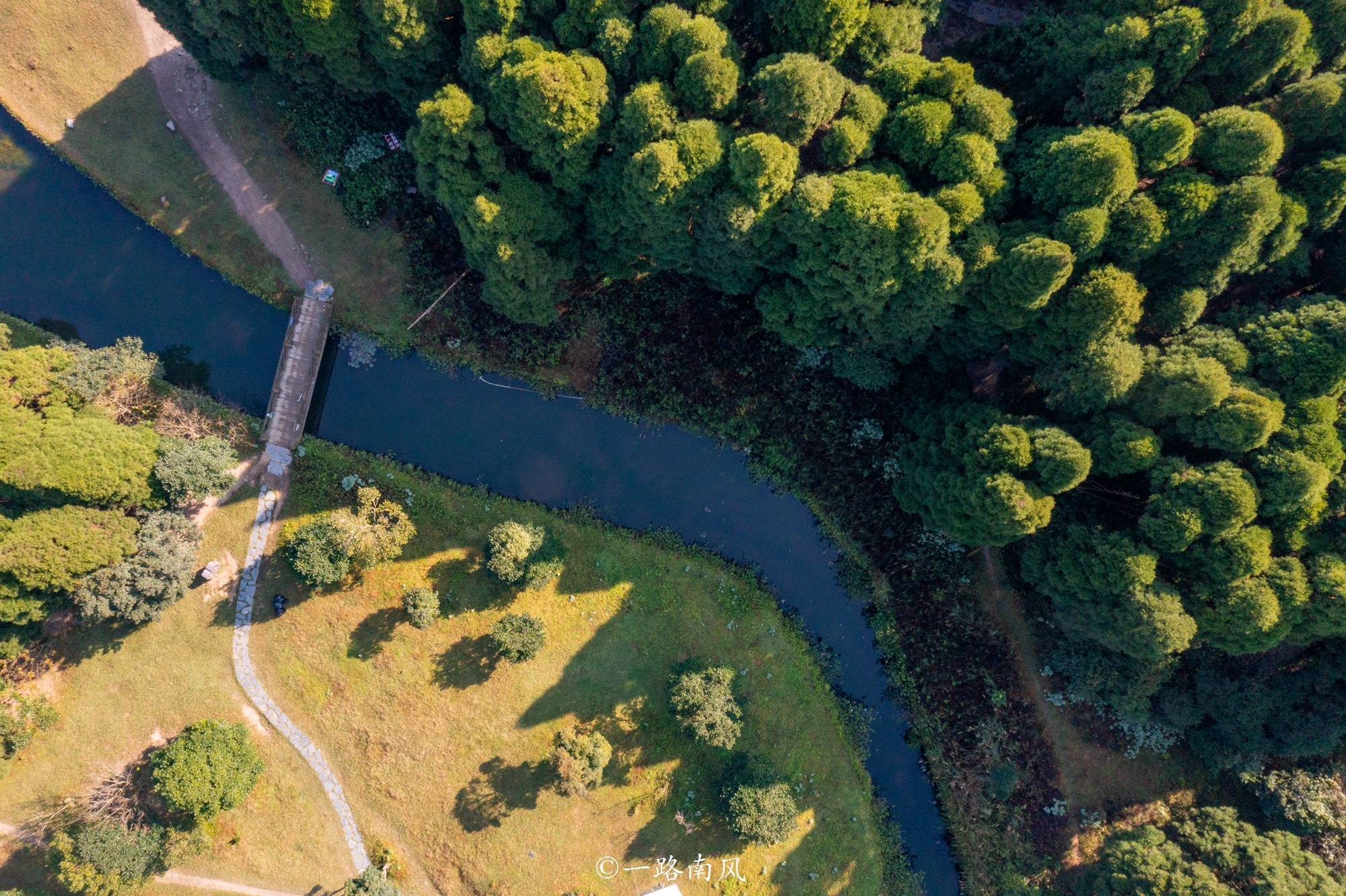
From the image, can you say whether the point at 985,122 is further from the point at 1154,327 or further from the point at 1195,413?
the point at 1195,413

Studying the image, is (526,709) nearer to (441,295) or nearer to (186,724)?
(186,724)

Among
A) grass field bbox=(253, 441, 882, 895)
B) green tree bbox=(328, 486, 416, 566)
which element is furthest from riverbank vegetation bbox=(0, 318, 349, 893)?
green tree bbox=(328, 486, 416, 566)

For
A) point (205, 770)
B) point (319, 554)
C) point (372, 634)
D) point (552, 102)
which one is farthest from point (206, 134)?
point (205, 770)

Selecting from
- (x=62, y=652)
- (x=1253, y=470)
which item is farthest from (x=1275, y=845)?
(x=62, y=652)

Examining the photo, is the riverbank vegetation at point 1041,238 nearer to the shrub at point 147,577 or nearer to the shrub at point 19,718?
the shrub at point 147,577

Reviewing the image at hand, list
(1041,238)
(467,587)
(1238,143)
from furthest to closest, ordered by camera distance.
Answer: (467,587) < (1041,238) < (1238,143)

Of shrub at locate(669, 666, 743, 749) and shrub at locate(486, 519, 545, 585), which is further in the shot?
shrub at locate(486, 519, 545, 585)

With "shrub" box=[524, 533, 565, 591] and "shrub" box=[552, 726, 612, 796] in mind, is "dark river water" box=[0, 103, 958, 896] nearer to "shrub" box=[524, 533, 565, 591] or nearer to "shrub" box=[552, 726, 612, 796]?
"shrub" box=[524, 533, 565, 591]
